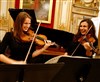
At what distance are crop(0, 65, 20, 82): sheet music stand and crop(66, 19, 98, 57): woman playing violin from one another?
4.33ft

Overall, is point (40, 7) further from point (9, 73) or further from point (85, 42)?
point (9, 73)

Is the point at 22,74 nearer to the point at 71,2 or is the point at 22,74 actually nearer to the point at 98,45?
the point at 98,45

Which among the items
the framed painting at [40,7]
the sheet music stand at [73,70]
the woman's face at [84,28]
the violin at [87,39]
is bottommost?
the sheet music stand at [73,70]

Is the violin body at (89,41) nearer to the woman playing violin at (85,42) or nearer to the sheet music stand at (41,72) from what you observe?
the woman playing violin at (85,42)

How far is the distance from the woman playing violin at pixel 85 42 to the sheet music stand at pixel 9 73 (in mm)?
1321

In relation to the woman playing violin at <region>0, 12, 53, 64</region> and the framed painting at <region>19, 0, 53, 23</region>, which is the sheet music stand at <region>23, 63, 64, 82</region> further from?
the framed painting at <region>19, 0, 53, 23</region>

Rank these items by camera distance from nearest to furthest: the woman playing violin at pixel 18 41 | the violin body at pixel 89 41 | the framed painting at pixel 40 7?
1. the woman playing violin at pixel 18 41
2. the violin body at pixel 89 41
3. the framed painting at pixel 40 7

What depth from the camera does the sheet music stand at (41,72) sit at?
1.51 meters

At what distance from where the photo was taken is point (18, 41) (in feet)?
7.80

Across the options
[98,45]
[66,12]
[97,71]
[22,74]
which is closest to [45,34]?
[98,45]

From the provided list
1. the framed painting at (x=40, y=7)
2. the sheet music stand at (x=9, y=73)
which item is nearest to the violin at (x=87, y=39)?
the sheet music stand at (x=9, y=73)

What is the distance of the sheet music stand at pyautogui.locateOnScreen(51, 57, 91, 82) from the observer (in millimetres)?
1715

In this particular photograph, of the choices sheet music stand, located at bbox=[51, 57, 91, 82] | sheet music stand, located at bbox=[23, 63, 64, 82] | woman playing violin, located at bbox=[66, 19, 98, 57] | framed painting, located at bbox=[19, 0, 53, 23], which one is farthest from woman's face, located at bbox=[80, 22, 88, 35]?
framed painting, located at bbox=[19, 0, 53, 23]

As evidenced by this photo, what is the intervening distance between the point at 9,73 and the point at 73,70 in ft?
1.79
